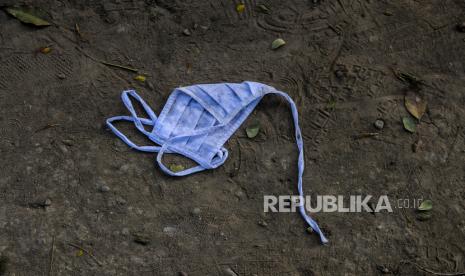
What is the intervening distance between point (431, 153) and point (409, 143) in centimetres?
14

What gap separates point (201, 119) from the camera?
3.00 metres

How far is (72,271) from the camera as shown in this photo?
2803 millimetres

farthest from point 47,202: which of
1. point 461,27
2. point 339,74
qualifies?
point 461,27

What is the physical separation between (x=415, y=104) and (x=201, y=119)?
1.28m

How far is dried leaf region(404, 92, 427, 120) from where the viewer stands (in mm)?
2971

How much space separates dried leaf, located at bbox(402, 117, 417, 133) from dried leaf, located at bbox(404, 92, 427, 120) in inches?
1.5

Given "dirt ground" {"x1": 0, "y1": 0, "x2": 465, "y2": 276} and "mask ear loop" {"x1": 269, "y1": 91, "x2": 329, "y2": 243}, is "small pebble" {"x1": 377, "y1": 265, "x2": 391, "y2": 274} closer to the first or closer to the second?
"dirt ground" {"x1": 0, "y1": 0, "x2": 465, "y2": 276}

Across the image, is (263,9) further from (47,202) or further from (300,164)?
(47,202)

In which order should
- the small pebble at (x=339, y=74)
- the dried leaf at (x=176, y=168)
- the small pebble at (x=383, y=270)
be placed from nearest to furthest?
the small pebble at (x=383, y=270)
the dried leaf at (x=176, y=168)
the small pebble at (x=339, y=74)

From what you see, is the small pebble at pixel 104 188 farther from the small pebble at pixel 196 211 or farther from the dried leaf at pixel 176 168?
the small pebble at pixel 196 211

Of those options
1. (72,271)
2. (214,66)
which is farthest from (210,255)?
(214,66)

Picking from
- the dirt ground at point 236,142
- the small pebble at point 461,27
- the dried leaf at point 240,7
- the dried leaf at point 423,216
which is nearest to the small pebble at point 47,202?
the dirt ground at point 236,142

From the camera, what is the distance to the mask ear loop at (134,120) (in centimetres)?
293

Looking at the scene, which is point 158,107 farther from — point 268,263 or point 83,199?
point 268,263
